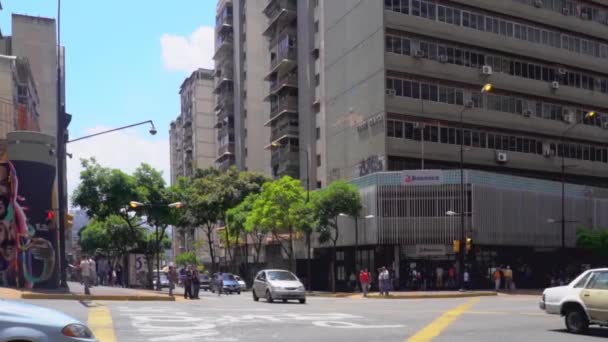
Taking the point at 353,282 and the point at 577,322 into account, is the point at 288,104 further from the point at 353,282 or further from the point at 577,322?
the point at 577,322

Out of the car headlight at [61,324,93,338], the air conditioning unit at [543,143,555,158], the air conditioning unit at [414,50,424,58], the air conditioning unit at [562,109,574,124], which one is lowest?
the car headlight at [61,324,93,338]

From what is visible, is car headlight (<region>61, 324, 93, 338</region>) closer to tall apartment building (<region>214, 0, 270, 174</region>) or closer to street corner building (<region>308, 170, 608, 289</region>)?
street corner building (<region>308, 170, 608, 289</region>)

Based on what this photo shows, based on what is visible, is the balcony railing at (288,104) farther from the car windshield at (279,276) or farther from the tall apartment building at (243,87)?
the car windshield at (279,276)

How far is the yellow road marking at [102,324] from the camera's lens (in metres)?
15.4

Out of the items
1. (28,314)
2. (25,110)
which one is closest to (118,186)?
(25,110)

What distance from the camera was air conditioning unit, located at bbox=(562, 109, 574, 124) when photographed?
6222cm

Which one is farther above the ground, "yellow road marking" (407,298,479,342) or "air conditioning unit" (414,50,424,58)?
"air conditioning unit" (414,50,424,58)

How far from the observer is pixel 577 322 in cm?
1759

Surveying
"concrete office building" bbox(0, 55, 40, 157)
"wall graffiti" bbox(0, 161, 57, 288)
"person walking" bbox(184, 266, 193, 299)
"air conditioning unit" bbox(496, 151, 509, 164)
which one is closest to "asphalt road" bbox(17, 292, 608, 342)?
"wall graffiti" bbox(0, 161, 57, 288)

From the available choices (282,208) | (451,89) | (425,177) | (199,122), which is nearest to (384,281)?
(425,177)

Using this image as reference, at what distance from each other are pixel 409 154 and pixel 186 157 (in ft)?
251

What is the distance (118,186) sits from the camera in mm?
47781

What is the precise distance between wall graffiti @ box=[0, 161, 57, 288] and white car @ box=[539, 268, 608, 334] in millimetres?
19615

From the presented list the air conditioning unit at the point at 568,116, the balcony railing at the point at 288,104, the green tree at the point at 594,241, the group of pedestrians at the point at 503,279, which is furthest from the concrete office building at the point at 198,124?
the green tree at the point at 594,241
